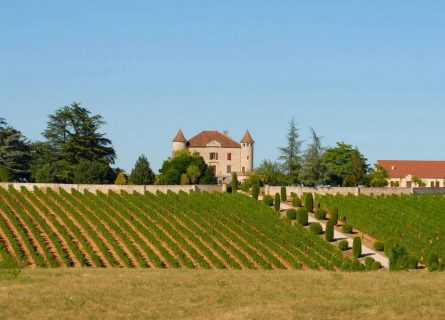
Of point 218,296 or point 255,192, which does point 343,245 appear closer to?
point 255,192

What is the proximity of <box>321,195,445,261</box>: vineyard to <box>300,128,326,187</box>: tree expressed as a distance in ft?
45.8

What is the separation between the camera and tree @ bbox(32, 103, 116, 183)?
78.3m

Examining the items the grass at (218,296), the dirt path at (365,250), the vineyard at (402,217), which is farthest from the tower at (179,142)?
the grass at (218,296)

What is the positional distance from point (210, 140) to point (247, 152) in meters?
5.62

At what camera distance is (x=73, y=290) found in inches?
953

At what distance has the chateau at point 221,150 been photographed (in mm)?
112562

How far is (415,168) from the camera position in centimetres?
11475

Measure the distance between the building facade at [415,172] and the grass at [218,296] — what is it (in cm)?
8584

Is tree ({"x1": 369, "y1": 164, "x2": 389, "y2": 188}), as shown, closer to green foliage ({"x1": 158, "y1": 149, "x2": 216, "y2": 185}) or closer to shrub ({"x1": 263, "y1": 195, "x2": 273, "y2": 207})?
green foliage ({"x1": 158, "y1": 149, "x2": 216, "y2": 185})

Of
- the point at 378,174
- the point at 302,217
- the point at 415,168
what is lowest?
the point at 302,217

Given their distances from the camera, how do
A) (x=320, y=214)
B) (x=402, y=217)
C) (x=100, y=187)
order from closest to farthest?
1. (x=320, y=214)
2. (x=402, y=217)
3. (x=100, y=187)

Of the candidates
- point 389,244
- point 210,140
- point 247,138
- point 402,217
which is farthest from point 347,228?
point 247,138

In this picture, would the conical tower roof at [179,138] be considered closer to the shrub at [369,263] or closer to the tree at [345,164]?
the tree at [345,164]

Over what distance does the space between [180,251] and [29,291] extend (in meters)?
19.4
